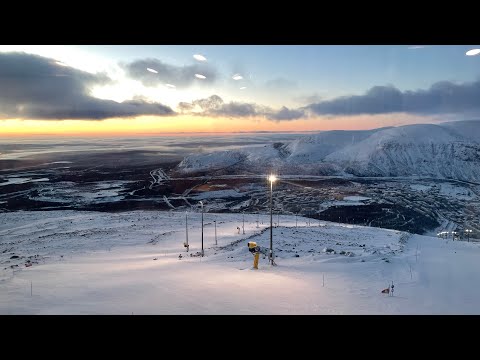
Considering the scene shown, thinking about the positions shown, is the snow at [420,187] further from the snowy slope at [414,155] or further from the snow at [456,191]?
the snowy slope at [414,155]

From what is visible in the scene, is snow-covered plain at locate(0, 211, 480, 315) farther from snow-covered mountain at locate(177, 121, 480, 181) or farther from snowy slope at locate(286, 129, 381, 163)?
snowy slope at locate(286, 129, 381, 163)

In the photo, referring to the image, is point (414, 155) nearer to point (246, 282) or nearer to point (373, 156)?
point (373, 156)

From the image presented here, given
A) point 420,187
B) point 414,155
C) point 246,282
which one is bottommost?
point 420,187

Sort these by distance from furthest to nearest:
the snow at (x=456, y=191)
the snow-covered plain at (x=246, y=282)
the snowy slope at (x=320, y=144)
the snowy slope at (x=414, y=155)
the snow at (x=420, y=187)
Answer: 1. the snowy slope at (x=320, y=144)
2. the snowy slope at (x=414, y=155)
3. the snow at (x=420, y=187)
4. the snow at (x=456, y=191)
5. the snow-covered plain at (x=246, y=282)

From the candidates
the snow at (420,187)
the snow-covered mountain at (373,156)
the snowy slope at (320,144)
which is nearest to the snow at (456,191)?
the snow at (420,187)

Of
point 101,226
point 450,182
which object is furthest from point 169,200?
point 450,182

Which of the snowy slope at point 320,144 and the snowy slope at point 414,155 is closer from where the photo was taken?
the snowy slope at point 414,155

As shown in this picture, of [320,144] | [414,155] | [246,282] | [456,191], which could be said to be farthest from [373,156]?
[246,282]

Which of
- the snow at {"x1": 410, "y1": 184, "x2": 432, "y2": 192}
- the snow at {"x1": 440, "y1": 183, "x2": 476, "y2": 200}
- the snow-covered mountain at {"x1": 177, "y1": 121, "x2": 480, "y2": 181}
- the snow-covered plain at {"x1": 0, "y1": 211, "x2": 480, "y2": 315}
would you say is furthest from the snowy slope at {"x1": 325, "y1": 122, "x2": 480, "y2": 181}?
the snow-covered plain at {"x1": 0, "y1": 211, "x2": 480, "y2": 315}
